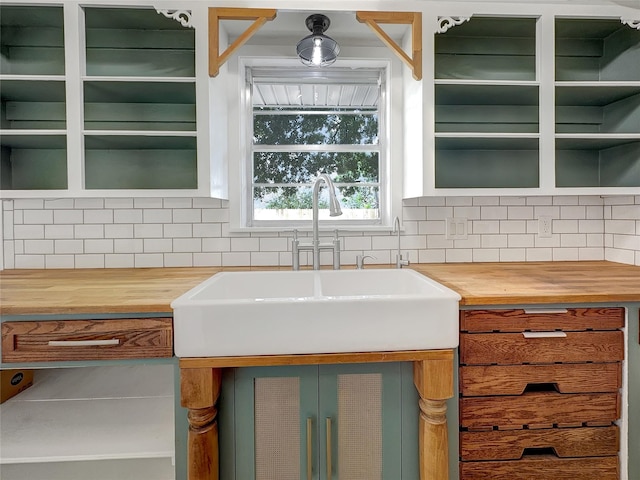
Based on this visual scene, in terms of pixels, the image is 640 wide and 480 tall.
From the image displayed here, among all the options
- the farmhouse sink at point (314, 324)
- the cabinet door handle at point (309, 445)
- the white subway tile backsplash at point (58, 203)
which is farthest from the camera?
the white subway tile backsplash at point (58, 203)

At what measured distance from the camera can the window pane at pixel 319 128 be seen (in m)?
2.05

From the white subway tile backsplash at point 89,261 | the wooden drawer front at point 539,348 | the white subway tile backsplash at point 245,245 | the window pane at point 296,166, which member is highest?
the window pane at point 296,166

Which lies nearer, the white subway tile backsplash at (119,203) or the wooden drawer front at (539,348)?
the wooden drawer front at (539,348)

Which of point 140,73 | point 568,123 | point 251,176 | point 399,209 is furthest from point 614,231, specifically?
point 140,73

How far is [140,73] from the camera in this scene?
5.67ft

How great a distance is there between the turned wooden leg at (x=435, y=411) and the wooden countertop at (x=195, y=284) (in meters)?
0.24

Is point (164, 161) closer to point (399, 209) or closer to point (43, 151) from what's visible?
point (43, 151)

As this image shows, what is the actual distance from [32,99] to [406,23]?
5.81ft

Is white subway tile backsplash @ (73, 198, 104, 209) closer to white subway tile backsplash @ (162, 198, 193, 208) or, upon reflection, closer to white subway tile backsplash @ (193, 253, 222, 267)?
white subway tile backsplash @ (162, 198, 193, 208)

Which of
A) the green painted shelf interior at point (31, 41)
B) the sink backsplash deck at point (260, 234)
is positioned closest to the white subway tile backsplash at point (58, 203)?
the sink backsplash deck at point (260, 234)

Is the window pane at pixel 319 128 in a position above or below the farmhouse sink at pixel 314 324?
above

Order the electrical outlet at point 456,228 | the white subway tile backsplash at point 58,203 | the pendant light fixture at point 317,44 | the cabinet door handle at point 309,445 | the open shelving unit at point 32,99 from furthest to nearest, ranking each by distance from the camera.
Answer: the electrical outlet at point 456,228 < the white subway tile backsplash at point 58,203 < the pendant light fixture at point 317,44 < the open shelving unit at point 32,99 < the cabinet door handle at point 309,445

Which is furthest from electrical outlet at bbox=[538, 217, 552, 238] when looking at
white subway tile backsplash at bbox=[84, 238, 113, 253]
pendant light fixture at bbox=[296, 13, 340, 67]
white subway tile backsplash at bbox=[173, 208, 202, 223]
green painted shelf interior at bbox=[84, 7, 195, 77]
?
white subway tile backsplash at bbox=[84, 238, 113, 253]

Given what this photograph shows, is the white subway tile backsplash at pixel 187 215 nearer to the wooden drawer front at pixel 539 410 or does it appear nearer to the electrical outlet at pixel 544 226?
the wooden drawer front at pixel 539 410
